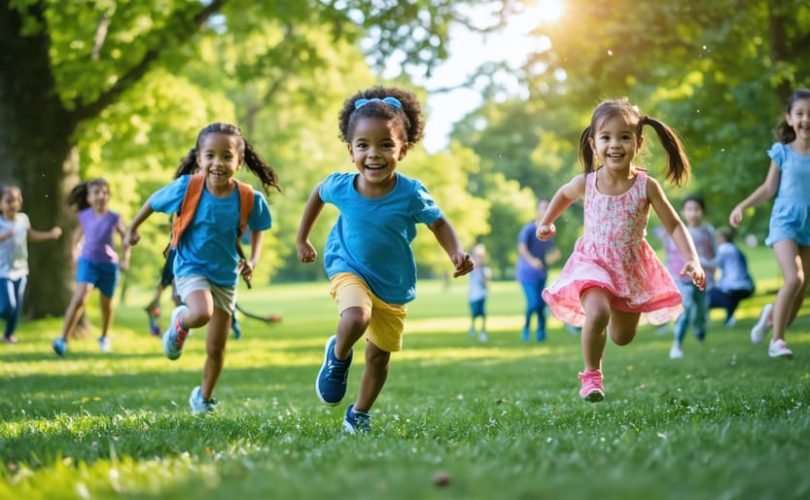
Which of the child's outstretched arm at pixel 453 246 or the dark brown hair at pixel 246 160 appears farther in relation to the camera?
the dark brown hair at pixel 246 160

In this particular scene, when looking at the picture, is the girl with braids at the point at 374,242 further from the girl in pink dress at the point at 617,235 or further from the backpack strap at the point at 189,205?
the backpack strap at the point at 189,205

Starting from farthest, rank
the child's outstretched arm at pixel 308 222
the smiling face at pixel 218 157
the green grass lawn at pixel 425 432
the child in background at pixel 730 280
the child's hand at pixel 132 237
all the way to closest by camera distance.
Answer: the child in background at pixel 730 280, the child's hand at pixel 132 237, the smiling face at pixel 218 157, the child's outstretched arm at pixel 308 222, the green grass lawn at pixel 425 432

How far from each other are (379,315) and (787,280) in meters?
4.02

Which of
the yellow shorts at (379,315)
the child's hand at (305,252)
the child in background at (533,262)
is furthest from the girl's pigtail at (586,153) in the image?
the child in background at (533,262)

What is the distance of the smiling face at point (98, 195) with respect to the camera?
1290cm

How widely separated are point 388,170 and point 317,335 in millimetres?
17636

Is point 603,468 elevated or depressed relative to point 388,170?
depressed

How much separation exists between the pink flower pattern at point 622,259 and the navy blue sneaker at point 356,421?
5.16 ft

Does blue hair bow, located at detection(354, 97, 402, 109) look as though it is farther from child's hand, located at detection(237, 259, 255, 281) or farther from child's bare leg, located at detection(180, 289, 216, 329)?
child's bare leg, located at detection(180, 289, 216, 329)

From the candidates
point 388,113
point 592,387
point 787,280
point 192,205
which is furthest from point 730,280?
point 388,113

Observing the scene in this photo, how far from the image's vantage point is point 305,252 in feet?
19.4

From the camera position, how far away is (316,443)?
4.72 meters

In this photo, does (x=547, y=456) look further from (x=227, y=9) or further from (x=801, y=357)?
(x=227, y=9)

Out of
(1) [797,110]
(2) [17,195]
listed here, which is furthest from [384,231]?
(2) [17,195]
